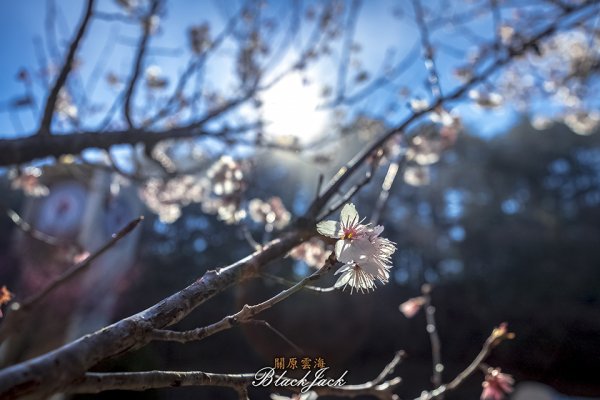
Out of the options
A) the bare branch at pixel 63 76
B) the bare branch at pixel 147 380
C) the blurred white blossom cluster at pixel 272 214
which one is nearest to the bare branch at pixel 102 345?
the bare branch at pixel 147 380

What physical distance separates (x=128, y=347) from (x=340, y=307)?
7.48 m

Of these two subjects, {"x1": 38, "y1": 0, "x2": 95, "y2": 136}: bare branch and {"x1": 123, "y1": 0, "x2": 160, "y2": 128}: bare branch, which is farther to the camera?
{"x1": 123, "y1": 0, "x2": 160, "y2": 128}: bare branch

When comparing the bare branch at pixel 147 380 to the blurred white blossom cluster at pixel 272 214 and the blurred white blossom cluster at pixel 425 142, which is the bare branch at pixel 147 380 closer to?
the blurred white blossom cluster at pixel 272 214

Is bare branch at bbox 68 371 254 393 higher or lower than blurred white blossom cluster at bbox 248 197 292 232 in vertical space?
lower

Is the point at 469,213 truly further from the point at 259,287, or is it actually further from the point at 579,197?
the point at 259,287

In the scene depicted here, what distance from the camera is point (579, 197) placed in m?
10.3

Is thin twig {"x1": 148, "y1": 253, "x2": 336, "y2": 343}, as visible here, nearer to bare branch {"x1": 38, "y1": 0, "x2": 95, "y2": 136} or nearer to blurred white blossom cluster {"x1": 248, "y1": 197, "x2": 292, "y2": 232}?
blurred white blossom cluster {"x1": 248, "y1": 197, "x2": 292, "y2": 232}

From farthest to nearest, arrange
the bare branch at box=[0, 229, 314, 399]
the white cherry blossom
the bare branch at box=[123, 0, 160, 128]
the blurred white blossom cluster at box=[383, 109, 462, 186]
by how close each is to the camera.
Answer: the bare branch at box=[123, 0, 160, 128] → the blurred white blossom cluster at box=[383, 109, 462, 186] → the white cherry blossom → the bare branch at box=[0, 229, 314, 399]

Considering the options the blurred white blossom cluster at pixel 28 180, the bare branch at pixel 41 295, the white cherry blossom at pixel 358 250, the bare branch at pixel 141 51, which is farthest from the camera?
the blurred white blossom cluster at pixel 28 180

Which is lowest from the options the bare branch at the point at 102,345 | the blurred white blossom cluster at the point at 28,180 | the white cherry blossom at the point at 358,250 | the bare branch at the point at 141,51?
the blurred white blossom cluster at the point at 28,180

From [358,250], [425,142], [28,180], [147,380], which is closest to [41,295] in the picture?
[147,380]

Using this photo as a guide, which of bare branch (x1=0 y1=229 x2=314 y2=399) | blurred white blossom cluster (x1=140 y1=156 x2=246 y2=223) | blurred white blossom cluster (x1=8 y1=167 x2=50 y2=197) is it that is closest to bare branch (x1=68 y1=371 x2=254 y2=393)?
bare branch (x1=0 y1=229 x2=314 y2=399)

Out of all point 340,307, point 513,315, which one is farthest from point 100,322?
point 513,315

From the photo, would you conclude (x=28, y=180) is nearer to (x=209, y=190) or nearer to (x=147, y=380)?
(x=209, y=190)
